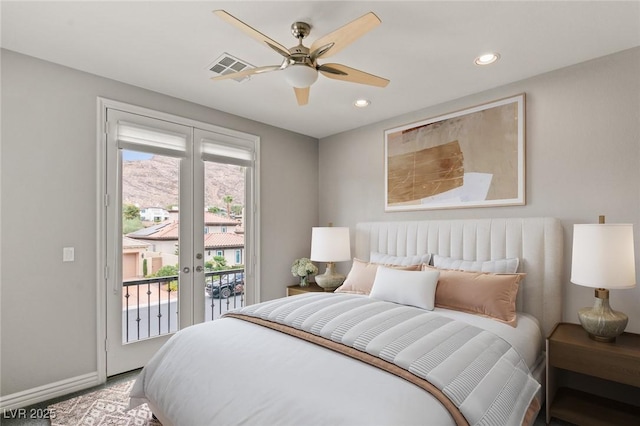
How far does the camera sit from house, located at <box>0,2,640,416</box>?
2344 millimetres

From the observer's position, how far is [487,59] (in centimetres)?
248

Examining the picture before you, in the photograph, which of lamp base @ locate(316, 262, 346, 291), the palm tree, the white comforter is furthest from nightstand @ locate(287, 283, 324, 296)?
the white comforter

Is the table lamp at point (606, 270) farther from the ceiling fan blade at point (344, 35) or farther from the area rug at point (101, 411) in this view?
the area rug at point (101, 411)

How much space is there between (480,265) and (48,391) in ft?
11.7

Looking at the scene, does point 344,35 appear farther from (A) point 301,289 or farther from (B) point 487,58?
(A) point 301,289

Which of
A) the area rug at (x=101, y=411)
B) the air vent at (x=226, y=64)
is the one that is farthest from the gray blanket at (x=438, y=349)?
the air vent at (x=226, y=64)

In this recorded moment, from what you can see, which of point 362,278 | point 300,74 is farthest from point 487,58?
point 362,278

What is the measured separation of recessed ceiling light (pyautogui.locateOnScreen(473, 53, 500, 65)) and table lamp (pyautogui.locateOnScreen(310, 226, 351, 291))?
2087mm

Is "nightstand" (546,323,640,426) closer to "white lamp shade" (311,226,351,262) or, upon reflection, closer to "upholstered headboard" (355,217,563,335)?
"upholstered headboard" (355,217,563,335)

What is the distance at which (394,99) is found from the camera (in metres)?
3.27

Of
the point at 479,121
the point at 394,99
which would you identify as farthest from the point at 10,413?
the point at 479,121

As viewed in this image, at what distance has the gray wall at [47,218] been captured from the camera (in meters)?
2.35

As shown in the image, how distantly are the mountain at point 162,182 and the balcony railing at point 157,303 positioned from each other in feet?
2.45

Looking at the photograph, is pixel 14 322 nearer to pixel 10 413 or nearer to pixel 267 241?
pixel 10 413
